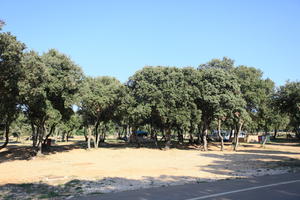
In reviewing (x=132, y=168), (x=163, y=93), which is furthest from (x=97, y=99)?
(x=132, y=168)

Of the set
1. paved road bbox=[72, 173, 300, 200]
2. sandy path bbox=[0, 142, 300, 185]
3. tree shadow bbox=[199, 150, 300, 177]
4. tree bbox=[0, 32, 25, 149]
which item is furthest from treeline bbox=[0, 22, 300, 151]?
paved road bbox=[72, 173, 300, 200]

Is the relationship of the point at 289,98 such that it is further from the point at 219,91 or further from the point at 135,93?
the point at 135,93

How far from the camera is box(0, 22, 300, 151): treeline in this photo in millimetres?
17891

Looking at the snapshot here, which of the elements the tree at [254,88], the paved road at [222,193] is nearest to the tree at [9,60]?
the paved road at [222,193]

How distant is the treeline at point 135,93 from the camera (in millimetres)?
17891

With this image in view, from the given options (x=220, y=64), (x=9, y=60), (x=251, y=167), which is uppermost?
(x=220, y=64)

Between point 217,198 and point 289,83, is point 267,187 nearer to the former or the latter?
point 217,198

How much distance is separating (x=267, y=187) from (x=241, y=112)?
2117 centimetres

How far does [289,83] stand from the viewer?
2503 centimetres

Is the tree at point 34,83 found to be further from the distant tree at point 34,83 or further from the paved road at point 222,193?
the paved road at point 222,193

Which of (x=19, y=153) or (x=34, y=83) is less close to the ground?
(x=34, y=83)

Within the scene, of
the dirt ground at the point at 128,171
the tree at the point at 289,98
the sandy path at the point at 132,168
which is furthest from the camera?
the tree at the point at 289,98

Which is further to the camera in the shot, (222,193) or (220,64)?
(220,64)

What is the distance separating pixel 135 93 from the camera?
3123 centimetres
